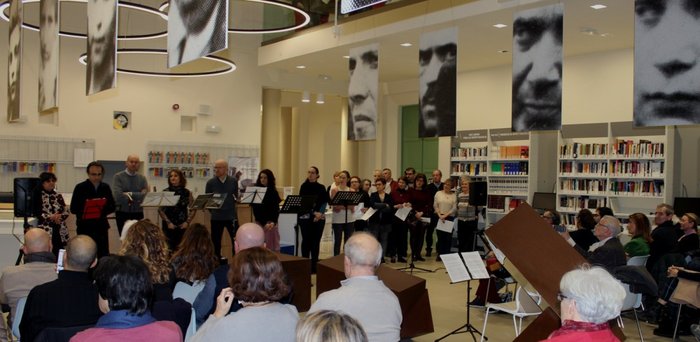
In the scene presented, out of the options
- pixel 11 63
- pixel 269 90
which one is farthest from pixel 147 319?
pixel 269 90

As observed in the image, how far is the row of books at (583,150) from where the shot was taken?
11.9 metres

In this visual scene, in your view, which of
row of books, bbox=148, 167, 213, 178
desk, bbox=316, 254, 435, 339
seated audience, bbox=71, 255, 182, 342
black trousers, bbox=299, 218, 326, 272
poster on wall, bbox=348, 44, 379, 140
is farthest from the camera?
row of books, bbox=148, 167, 213, 178

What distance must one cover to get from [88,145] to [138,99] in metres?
1.42

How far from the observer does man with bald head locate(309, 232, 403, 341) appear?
333cm

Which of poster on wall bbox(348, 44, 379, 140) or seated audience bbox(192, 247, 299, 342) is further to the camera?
poster on wall bbox(348, 44, 379, 140)

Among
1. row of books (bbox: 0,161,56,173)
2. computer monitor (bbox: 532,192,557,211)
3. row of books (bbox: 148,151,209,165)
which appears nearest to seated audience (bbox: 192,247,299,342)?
computer monitor (bbox: 532,192,557,211)

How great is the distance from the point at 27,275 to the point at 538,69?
5236 millimetres

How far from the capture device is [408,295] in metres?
5.95

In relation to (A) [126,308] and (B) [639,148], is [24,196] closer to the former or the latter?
(A) [126,308]

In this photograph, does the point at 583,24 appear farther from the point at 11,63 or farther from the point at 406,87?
the point at 11,63

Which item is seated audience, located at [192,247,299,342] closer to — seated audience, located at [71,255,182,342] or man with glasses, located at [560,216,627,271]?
seated audience, located at [71,255,182,342]

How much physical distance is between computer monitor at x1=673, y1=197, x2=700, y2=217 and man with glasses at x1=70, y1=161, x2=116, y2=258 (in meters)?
8.35

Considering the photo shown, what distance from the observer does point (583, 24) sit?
33.7ft

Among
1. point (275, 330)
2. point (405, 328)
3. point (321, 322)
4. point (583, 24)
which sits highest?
point (583, 24)
